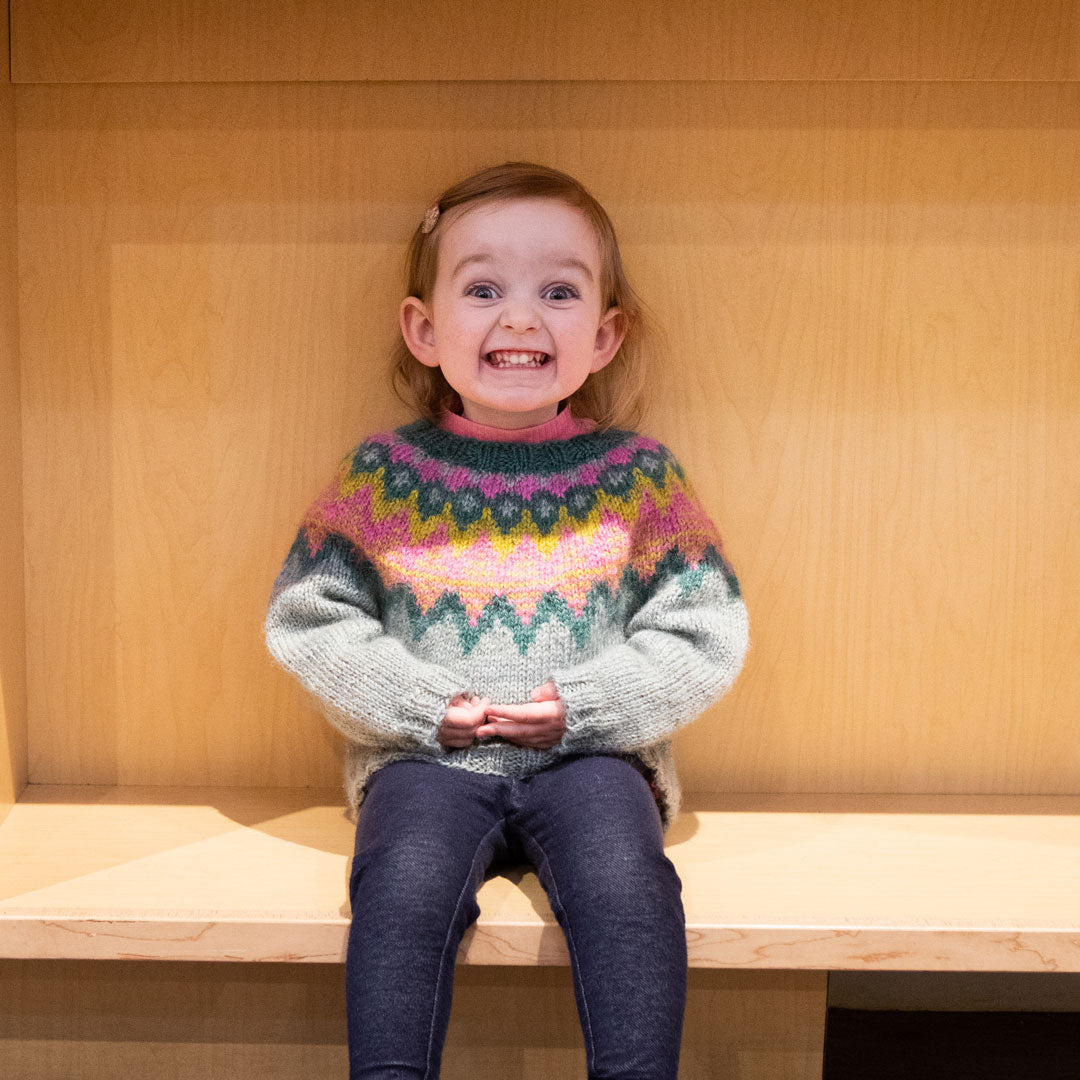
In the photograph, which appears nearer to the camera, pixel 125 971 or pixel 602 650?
pixel 602 650

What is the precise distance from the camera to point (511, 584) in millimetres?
1234

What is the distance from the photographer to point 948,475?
4.70ft

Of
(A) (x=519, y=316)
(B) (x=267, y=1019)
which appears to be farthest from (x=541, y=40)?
(B) (x=267, y=1019)

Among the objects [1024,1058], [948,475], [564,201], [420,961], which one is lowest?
[1024,1058]

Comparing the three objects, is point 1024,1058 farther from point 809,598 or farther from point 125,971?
point 125,971

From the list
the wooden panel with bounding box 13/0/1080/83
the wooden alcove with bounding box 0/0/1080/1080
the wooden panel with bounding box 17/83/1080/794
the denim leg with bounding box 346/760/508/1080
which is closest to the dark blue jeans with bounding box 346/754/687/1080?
the denim leg with bounding box 346/760/508/1080

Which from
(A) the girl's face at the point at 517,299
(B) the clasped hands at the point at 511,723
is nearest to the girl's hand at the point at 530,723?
(B) the clasped hands at the point at 511,723

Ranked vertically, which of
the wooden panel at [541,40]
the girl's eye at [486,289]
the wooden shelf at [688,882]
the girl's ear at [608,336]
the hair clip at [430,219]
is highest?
the wooden panel at [541,40]

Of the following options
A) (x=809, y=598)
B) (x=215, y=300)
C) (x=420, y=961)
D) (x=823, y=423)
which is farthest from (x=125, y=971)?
(x=823, y=423)

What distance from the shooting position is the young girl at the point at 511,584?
1.17m

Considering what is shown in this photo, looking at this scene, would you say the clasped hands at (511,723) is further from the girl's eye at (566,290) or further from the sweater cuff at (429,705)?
the girl's eye at (566,290)

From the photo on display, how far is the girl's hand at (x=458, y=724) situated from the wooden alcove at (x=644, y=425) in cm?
20

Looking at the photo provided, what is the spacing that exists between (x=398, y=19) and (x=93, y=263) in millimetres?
421

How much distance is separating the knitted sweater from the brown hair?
0.23 feet
